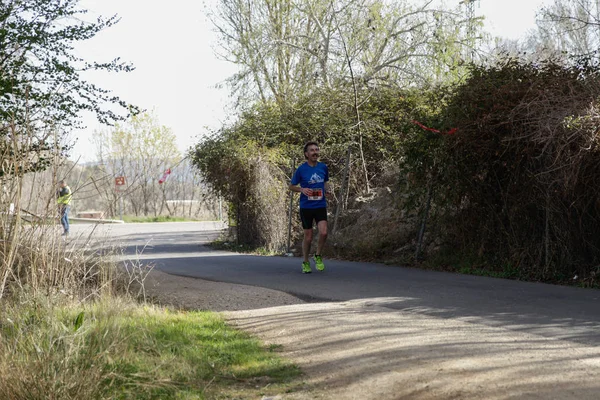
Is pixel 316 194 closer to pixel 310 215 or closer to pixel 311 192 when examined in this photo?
pixel 311 192

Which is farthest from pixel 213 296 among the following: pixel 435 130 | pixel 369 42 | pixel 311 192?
pixel 369 42

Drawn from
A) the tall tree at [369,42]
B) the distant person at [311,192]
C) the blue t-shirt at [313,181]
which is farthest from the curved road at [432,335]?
the tall tree at [369,42]

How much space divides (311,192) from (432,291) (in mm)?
3399

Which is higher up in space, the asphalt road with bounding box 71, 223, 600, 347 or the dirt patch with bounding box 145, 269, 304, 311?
the asphalt road with bounding box 71, 223, 600, 347

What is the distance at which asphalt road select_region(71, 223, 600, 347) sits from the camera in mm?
7398

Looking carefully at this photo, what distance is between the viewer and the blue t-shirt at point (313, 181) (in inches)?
497

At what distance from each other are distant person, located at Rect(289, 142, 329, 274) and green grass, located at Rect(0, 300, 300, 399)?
17.4 feet

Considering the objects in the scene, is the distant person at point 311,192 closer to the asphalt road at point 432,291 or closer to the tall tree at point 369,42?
the asphalt road at point 432,291

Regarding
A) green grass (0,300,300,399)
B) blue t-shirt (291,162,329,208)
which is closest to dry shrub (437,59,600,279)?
blue t-shirt (291,162,329,208)

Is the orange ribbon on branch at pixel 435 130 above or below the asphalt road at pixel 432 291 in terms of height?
above

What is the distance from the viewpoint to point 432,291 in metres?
9.84

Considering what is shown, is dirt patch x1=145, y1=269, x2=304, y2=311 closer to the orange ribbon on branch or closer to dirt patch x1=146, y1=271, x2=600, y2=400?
dirt patch x1=146, y1=271, x2=600, y2=400

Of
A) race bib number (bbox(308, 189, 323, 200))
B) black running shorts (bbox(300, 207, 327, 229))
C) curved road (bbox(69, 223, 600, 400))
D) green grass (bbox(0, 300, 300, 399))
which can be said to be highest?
race bib number (bbox(308, 189, 323, 200))

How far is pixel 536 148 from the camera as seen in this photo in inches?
420
